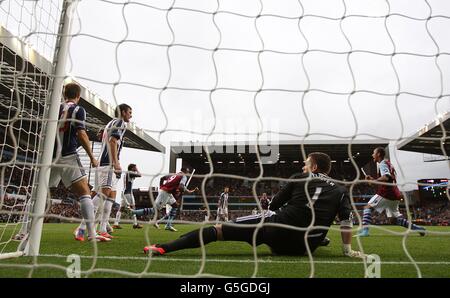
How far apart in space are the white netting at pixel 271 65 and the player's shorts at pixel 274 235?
26cm

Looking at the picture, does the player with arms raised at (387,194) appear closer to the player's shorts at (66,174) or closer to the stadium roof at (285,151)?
the player's shorts at (66,174)

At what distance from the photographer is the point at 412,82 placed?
263 cm

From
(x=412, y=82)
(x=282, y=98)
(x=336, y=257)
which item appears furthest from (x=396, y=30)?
(x=336, y=257)

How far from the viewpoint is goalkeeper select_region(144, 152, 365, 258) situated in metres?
3.02

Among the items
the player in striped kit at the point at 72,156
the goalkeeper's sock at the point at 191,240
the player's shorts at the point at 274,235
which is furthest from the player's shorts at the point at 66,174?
the player's shorts at the point at 274,235

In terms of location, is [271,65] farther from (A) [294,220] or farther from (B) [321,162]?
(A) [294,220]

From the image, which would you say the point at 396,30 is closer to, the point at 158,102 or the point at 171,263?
the point at 158,102

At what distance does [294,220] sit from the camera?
307 cm

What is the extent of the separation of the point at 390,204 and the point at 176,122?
4949 millimetres

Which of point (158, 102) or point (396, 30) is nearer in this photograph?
point (158, 102)

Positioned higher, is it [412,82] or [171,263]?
[412,82]

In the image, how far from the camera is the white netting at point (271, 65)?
2.45 meters

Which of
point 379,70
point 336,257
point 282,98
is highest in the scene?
point 379,70
